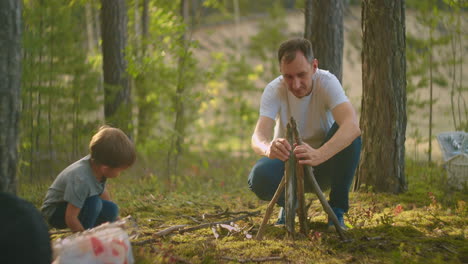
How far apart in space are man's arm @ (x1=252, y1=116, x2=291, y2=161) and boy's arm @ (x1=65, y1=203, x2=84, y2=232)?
1410mm

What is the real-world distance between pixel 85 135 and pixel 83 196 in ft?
12.9

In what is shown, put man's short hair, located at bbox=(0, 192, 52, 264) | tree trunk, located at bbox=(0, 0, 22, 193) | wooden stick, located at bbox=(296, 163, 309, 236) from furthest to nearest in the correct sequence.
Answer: wooden stick, located at bbox=(296, 163, 309, 236) → tree trunk, located at bbox=(0, 0, 22, 193) → man's short hair, located at bbox=(0, 192, 52, 264)

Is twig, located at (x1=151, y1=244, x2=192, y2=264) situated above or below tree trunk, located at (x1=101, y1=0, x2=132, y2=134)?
below

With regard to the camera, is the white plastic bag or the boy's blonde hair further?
the boy's blonde hair

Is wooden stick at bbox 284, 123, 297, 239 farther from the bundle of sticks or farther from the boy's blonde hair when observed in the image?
the boy's blonde hair

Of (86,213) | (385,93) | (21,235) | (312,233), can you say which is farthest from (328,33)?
(21,235)

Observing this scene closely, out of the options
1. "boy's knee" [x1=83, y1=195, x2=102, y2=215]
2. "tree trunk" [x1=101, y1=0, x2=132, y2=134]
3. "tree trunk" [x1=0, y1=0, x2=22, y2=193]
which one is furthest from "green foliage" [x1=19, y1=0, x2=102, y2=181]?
"boy's knee" [x1=83, y1=195, x2=102, y2=215]

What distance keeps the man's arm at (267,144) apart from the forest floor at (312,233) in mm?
669

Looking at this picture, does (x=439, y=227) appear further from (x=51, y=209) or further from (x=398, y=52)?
(x=51, y=209)

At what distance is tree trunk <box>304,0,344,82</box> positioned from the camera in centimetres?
595

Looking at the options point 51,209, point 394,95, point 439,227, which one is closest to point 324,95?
point 439,227

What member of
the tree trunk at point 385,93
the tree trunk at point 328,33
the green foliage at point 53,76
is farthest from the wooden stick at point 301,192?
the green foliage at point 53,76

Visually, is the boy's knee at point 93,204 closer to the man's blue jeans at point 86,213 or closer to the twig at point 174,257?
the man's blue jeans at point 86,213

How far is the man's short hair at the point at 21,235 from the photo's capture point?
234 cm
